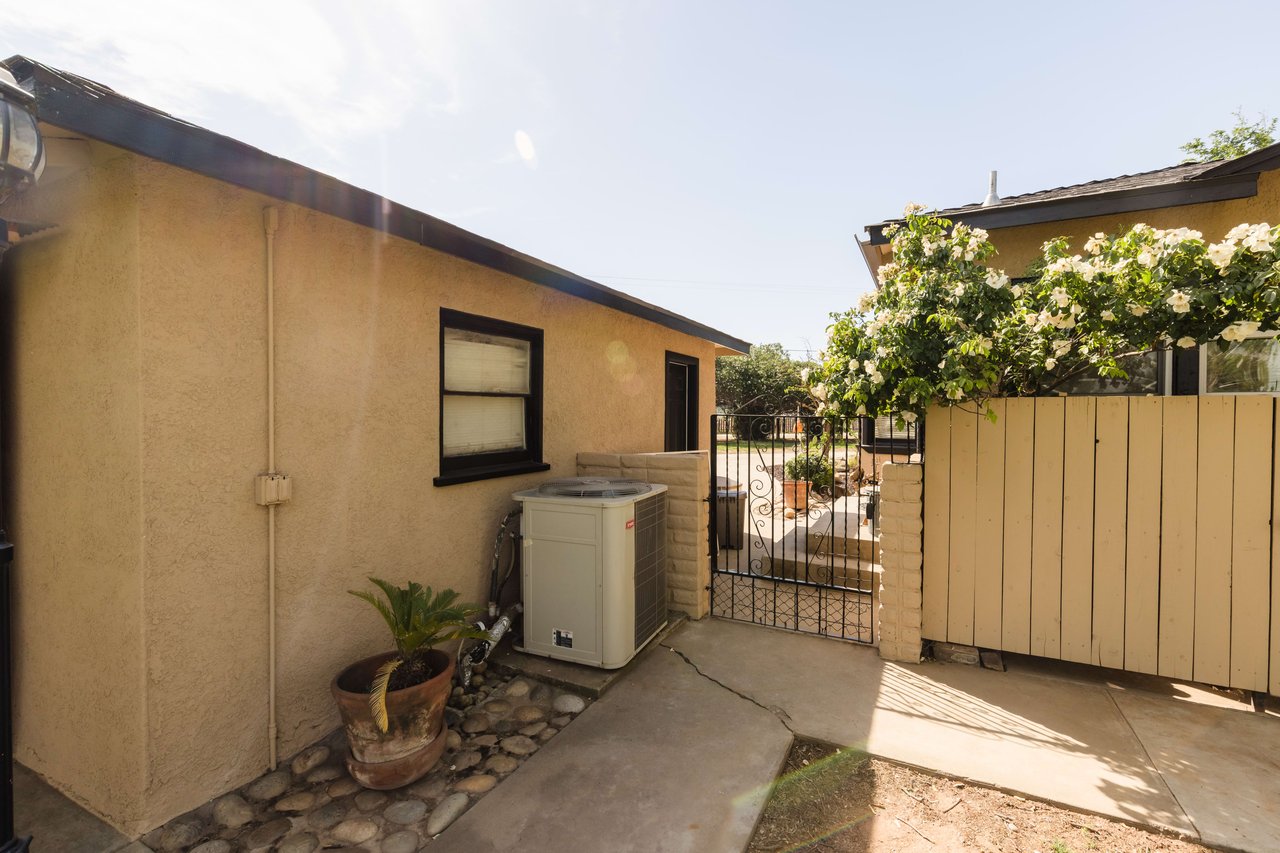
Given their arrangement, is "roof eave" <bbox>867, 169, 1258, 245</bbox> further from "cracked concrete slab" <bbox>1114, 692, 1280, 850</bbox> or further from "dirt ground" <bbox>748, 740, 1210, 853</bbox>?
"dirt ground" <bbox>748, 740, 1210, 853</bbox>

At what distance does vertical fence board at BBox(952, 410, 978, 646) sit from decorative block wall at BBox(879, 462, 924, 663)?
23 centimetres

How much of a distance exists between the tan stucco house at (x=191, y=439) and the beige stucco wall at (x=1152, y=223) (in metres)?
5.19

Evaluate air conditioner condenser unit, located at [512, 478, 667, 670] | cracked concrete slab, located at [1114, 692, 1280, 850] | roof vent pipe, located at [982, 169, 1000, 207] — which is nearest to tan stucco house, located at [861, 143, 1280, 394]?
roof vent pipe, located at [982, 169, 1000, 207]

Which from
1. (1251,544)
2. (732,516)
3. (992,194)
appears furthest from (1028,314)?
(732,516)

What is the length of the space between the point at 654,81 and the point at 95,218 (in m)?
6.14

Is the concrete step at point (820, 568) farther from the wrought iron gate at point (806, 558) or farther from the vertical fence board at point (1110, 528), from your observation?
the vertical fence board at point (1110, 528)

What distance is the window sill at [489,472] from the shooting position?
3.72 meters

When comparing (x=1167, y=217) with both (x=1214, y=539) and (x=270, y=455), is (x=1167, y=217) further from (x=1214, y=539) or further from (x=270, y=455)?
(x=270, y=455)

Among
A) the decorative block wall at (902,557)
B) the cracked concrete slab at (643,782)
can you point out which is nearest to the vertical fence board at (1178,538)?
the decorative block wall at (902,557)

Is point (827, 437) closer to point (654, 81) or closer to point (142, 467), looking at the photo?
point (142, 467)

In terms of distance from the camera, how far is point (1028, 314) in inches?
133

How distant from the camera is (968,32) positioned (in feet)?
18.2

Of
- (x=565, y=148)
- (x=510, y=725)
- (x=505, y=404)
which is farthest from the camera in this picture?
(x=565, y=148)

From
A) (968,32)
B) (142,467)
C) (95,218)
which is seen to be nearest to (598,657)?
(142,467)
